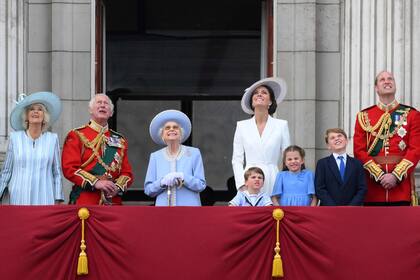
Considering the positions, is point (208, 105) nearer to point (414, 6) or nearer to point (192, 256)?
point (414, 6)

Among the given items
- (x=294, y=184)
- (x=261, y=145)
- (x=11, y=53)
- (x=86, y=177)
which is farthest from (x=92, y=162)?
(x=11, y=53)

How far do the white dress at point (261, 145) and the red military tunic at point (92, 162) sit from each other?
110 cm

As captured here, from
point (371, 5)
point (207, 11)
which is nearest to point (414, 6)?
point (371, 5)

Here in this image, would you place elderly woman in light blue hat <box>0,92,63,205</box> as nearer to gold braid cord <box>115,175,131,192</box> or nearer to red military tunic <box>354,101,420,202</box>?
gold braid cord <box>115,175,131,192</box>

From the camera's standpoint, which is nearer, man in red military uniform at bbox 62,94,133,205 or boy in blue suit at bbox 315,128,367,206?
Result: boy in blue suit at bbox 315,128,367,206

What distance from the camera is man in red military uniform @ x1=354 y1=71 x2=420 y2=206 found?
13.0 metres

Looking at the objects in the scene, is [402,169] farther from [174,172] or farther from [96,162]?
[96,162]

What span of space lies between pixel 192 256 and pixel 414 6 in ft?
16.5

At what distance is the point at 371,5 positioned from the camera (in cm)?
1566

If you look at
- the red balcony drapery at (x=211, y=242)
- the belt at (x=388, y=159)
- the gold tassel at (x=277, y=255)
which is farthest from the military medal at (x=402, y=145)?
the gold tassel at (x=277, y=255)

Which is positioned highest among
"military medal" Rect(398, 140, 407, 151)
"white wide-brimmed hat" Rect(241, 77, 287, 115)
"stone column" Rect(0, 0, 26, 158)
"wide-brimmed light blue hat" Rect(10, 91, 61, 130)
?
"stone column" Rect(0, 0, 26, 158)

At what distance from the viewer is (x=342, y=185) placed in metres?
12.7

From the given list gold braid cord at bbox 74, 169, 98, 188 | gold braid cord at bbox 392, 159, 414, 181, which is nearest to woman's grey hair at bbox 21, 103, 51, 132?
gold braid cord at bbox 74, 169, 98, 188

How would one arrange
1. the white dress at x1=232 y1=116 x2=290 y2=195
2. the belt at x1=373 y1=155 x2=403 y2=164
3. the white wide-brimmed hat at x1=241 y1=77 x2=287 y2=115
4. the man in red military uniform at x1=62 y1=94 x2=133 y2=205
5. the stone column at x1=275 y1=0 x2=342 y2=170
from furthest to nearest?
the stone column at x1=275 y1=0 x2=342 y2=170 < the white wide-brimmed hat at x1=241 y1=77 x2=287 y2=115 < the white dress at x1=232 y1=116 x2=290 y2=195 < the belt at x1=373 y1=155 x2=403 y2=164 < the man in red military uniform at x1=62 y1=94 x2=133 y2=205
